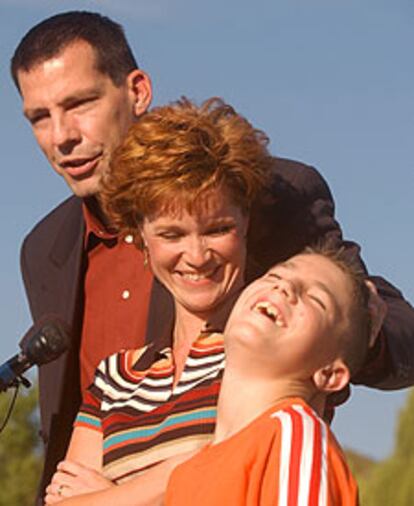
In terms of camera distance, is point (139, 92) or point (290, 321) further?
point (139, 92)

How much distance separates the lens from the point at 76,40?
235 inches

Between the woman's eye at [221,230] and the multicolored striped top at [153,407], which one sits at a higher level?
the woman's eye at [221,230]

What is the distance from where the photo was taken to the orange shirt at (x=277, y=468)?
3717 mm

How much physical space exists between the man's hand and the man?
0.73m

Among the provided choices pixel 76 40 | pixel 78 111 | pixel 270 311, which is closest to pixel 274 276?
pixel 270 311

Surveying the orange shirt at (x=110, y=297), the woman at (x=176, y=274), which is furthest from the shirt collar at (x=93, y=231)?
the woman at (x=176, y=274)

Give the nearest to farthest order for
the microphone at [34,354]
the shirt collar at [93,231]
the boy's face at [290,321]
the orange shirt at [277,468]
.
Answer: the orange shirt at [277,468] → the boy's face at [290,321] → the microphone at [34,354] → the shirt collar at [93,231]

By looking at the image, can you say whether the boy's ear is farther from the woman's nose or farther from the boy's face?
the woman's nose

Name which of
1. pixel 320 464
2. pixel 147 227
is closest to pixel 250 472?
pixel 320 464

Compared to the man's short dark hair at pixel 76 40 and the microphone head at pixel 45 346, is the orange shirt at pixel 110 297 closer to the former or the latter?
the microphone head at pixel 45 346

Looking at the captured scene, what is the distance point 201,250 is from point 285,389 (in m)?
0.66

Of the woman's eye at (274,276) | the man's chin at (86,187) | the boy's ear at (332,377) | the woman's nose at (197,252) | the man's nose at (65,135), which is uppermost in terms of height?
the man's nose at (65,135)

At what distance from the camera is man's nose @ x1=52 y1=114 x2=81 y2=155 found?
222 inches

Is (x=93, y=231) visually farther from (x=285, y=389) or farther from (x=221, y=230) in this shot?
(x=285, y=389)
